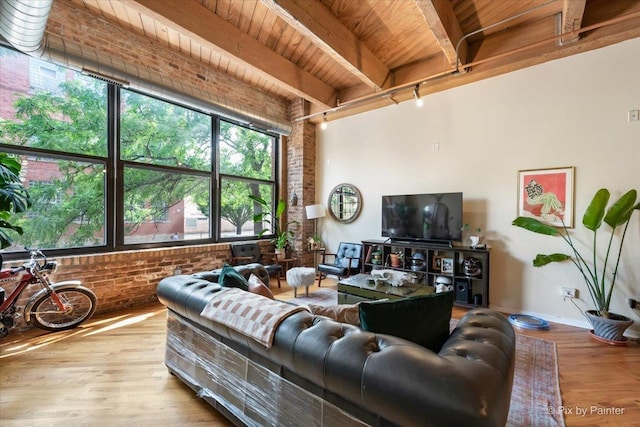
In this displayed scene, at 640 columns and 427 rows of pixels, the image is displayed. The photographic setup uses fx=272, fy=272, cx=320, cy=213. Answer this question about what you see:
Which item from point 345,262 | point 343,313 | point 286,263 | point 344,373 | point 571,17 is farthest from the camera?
point 286,263

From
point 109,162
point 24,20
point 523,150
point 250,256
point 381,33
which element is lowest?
point 250,256

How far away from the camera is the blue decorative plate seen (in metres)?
3.26

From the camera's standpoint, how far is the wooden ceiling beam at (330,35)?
2.87 metres

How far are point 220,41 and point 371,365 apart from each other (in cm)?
393

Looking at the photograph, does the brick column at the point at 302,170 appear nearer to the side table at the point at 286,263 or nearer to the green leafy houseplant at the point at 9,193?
the side table at the point at 286,263

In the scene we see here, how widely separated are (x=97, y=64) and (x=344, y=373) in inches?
168

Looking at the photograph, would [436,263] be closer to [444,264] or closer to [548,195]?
[444,264]

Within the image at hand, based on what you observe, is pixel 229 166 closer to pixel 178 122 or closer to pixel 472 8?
pixel 178 122

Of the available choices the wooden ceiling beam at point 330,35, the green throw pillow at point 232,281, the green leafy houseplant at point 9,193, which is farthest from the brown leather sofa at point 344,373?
the wooden ceiling beam at point 330,35

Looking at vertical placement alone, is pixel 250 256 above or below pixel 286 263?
above

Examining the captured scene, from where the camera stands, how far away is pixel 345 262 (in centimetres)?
507

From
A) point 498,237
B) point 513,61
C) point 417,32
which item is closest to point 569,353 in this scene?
point 498,237

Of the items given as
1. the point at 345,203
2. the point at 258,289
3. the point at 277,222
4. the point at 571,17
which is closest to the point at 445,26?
the point at 571,17

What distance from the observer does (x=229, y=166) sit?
205 inches
